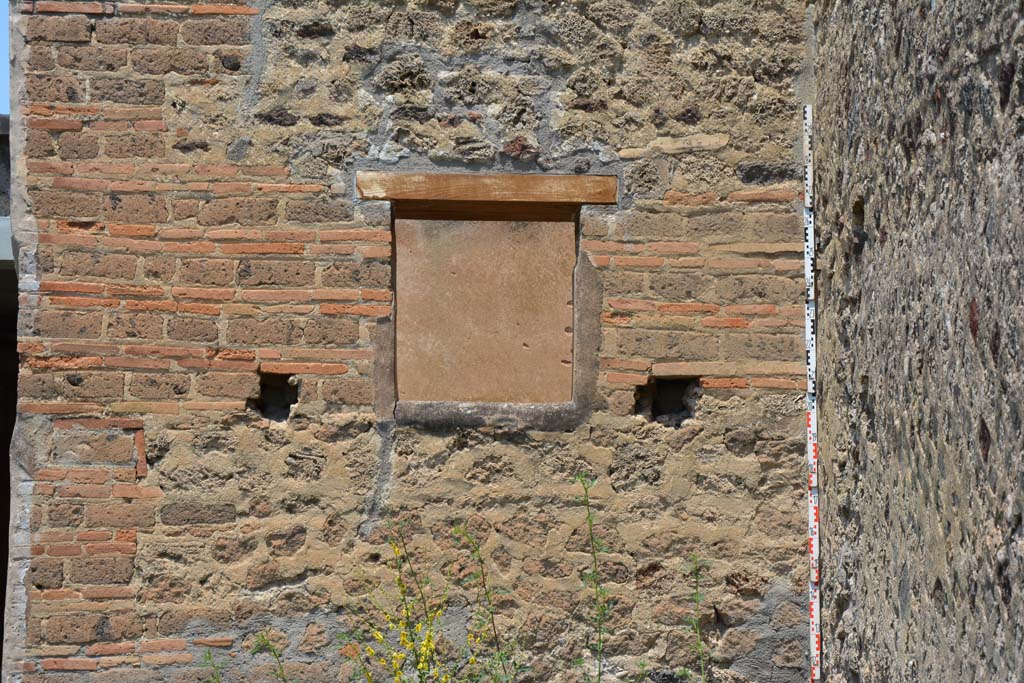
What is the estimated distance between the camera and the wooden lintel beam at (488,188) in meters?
5.58

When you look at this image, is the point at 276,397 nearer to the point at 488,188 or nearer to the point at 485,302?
the point at 485,302

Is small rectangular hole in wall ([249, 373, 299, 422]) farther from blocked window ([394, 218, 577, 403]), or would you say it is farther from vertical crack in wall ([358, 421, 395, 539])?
blocked window ([394, 218, 577, 403])

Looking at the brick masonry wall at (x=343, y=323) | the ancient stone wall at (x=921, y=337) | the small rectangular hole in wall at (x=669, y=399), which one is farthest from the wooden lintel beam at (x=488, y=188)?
the ancient stone wall at (x=921, y=337)

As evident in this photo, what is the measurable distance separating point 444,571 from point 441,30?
2326mm

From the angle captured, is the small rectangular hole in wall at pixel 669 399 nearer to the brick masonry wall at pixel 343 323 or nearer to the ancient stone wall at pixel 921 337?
the brick masonry wall at pixel 343 323

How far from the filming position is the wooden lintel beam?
18.3ft

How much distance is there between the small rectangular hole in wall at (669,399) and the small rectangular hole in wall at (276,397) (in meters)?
1.49

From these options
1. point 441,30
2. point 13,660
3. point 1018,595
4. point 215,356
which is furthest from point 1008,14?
point 13,660

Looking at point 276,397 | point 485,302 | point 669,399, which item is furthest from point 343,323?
point 669,399

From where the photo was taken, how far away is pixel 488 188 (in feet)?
18.4

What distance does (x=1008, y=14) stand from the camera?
10.3 feet

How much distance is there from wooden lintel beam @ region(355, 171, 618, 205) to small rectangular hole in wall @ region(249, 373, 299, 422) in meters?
0.87

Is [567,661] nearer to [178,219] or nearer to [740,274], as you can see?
[740,274]

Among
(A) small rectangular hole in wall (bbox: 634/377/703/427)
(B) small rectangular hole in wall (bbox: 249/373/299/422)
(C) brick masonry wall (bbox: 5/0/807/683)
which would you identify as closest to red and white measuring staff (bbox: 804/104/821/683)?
(C) brick masonry wall (bbox: 5/0/807/683)
